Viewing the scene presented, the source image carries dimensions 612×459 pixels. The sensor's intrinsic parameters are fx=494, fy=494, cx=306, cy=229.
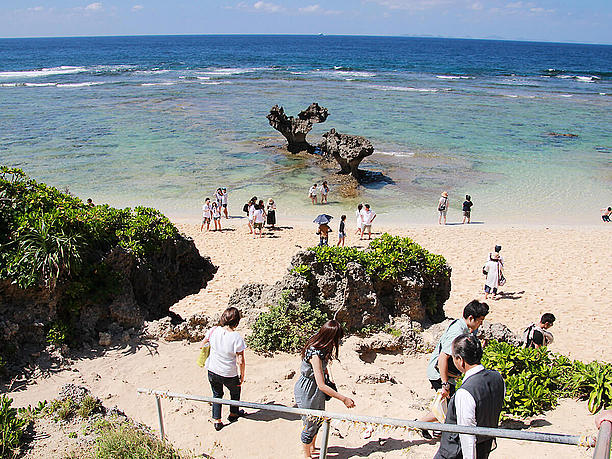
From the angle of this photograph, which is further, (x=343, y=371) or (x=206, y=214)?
(x=206, y=214)

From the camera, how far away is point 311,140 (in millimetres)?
34219

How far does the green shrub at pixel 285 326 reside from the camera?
25.5 ft

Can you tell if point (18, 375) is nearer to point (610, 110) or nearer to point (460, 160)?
point (460, 160)

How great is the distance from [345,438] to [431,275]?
4298mm

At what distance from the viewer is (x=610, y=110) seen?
48.8 m

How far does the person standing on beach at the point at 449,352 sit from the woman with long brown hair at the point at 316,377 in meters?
1.12

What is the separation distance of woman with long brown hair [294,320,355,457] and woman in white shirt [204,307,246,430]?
0.93 metres

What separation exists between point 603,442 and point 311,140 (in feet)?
105

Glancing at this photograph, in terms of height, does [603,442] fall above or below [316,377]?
above

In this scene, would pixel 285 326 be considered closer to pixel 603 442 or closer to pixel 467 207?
pixel 603 442

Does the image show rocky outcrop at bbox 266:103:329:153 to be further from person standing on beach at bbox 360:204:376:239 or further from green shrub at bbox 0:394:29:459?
green shrub at bbox 0:394:29:459

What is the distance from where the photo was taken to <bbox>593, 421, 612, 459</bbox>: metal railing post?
114 inches

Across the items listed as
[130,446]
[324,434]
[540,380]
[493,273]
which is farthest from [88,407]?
[493,273]

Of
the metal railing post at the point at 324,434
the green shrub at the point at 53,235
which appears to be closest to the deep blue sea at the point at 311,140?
the green shrub at the point at 53,235
